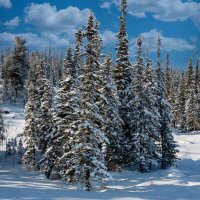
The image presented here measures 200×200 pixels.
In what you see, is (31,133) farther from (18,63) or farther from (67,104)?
(18,63)

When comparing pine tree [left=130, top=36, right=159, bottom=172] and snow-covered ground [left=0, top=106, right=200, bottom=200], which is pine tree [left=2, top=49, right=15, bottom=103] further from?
pine tree [left=130, top=36, right=159, bottom=172]

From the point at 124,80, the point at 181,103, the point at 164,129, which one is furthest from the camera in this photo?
the point at 181,103

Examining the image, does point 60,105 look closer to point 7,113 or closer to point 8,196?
point 8,196

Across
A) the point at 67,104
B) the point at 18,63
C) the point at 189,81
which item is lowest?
the point at 67,104

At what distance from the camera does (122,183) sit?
124 feet

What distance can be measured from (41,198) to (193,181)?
19642 mm

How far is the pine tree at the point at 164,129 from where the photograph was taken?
46562 millimetres

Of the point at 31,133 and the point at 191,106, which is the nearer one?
the point at 31,133

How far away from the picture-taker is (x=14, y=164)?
53.3m

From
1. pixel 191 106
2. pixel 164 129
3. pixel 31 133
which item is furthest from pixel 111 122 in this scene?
pixel 191 106

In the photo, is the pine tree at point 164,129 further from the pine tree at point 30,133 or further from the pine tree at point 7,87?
the pine tree at point 7,87

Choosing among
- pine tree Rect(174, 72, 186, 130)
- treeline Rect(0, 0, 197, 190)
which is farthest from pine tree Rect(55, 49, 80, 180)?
pine tree Rect(174, 72, 186, 130)

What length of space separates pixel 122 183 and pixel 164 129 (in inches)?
466

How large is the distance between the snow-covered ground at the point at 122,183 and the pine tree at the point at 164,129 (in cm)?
230
